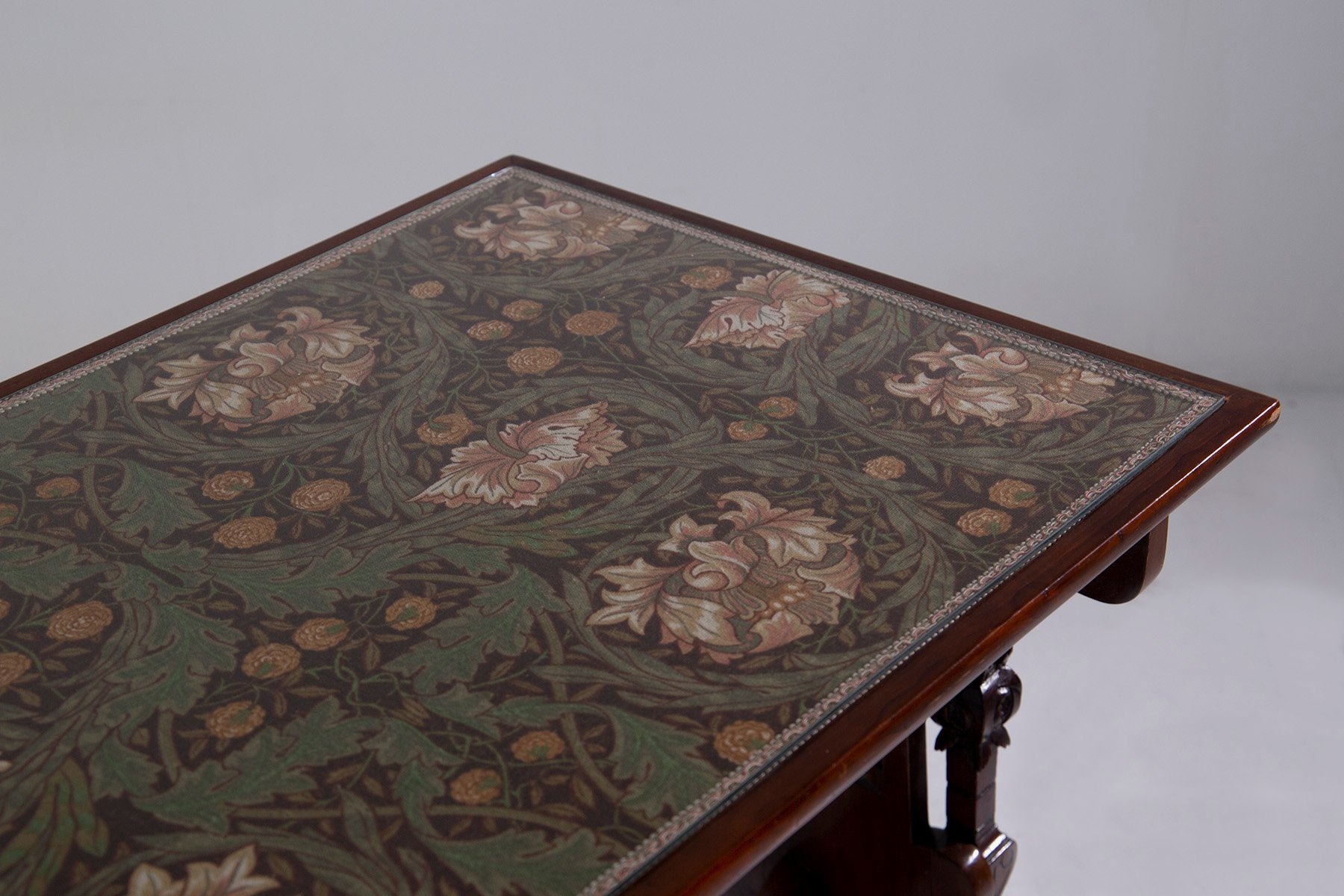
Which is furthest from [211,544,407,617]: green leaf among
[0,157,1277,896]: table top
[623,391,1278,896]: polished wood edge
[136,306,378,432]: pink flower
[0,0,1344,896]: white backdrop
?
[0,0,1344,896]: white backdrop

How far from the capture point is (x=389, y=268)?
A: 1.63m

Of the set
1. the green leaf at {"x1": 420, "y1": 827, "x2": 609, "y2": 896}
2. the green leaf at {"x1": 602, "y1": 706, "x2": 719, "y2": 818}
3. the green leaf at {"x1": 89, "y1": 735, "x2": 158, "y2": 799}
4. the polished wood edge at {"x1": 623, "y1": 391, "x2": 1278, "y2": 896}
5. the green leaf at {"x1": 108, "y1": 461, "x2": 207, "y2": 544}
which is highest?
the green leaf at {"x1": 108, "y1": 461, "x2": 207, "y2": 544}

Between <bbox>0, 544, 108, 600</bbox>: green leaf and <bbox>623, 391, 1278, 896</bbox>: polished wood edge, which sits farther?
<bbox>0, 544, 108, 600</bbox>: green leaf

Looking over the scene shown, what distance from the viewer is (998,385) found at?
1353 mm

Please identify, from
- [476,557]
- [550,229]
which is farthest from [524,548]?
[550,229]

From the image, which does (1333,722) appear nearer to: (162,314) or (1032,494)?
(1032,494)

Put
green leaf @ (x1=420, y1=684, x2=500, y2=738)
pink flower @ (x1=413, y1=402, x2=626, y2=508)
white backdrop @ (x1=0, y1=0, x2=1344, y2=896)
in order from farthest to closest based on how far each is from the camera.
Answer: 1. white backdrop @ (x1=0, y1=0, x2=1344, y2=896)
2. pink flower @ (x1=413, y1=402, x2=626, y2=508)
3. green leaf @ (x1=420, y1=684, x2=500, y2=738)

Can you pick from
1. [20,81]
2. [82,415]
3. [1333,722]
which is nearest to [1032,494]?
[82,415]

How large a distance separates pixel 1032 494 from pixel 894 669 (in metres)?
0.25

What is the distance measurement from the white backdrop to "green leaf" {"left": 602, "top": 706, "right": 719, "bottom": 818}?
1.65 m

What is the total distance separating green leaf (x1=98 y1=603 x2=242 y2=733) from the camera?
1020 mm

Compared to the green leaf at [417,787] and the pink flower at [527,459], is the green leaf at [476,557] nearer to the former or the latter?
the pink flower at [527,459]

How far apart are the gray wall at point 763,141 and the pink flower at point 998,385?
5.21ft

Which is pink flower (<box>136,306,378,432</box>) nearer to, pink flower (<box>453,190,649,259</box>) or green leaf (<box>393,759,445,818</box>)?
pink flower (<box>453,190,649,259</box>)
